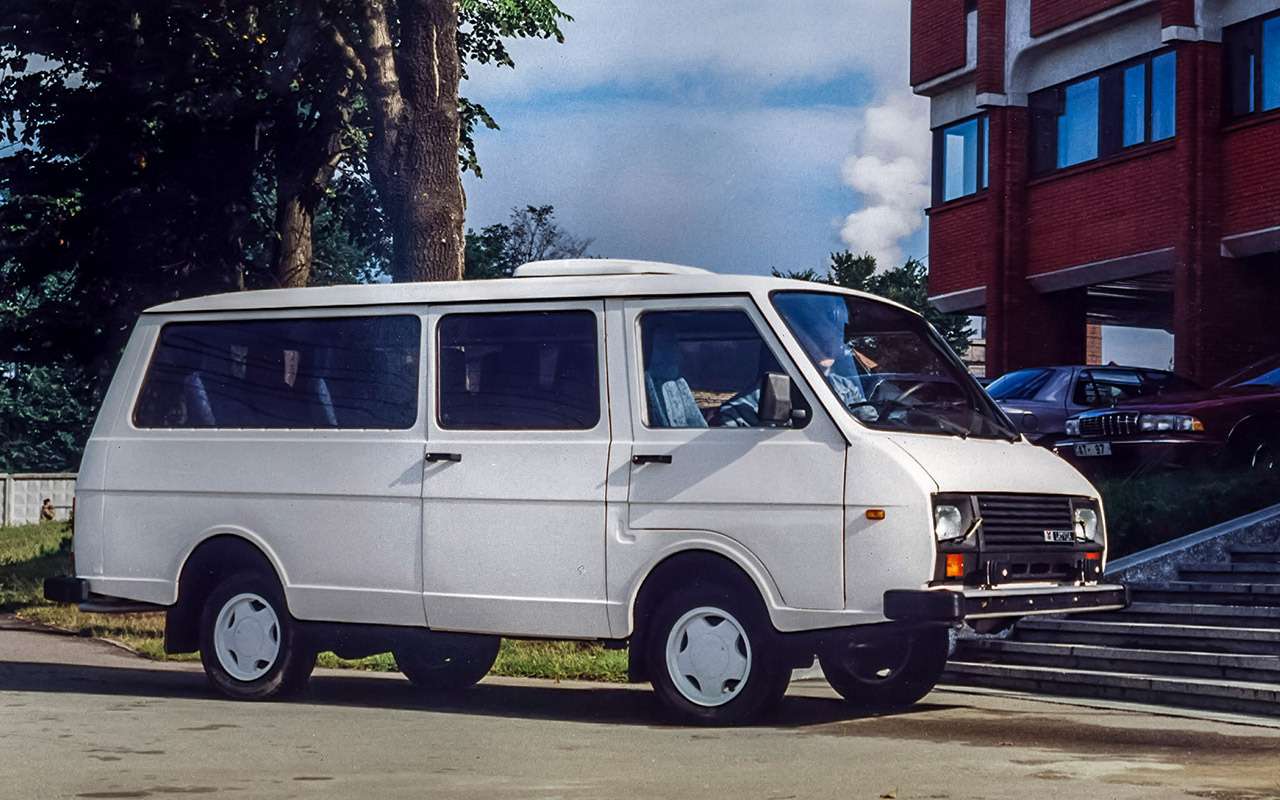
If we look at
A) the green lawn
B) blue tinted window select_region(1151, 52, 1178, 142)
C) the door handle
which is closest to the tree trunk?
the green lawn

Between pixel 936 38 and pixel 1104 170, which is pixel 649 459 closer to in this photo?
pixel 1104 170

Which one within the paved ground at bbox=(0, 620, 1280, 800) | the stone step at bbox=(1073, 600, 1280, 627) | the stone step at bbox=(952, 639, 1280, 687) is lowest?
A: the paved ground at bbox=(0, 620, 1280, 800)

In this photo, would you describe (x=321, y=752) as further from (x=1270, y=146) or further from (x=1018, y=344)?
(x=1018, y=344)

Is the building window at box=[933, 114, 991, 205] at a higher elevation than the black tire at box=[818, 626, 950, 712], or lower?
higher

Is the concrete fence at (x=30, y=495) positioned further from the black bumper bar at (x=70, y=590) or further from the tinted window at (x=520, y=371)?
the tinted window at (x=520, y=371)

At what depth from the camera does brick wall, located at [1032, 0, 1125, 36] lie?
1196 inches

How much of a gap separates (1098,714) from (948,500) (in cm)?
209

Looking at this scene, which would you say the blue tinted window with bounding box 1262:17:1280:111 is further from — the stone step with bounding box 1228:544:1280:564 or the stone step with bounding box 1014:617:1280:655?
the stone step with bounding box 1014:617:1280:655

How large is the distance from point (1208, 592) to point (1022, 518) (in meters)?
4.18

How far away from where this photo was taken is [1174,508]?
16844 millimetres

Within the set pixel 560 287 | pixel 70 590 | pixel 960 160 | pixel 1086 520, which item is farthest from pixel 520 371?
pixel 960 160

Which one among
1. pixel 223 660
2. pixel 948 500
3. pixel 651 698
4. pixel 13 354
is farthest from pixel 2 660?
pixel 13 354

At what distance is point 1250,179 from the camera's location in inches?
1054

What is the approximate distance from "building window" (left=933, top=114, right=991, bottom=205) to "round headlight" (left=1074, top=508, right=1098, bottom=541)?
23.1 m
